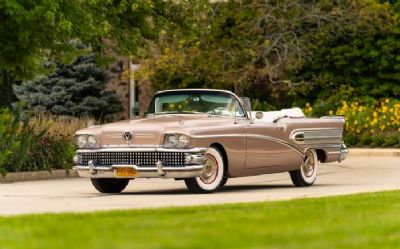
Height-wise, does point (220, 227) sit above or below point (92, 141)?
below

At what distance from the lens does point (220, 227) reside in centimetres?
1030

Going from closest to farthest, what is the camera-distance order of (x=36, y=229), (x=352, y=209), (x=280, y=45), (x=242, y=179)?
1. (x=36, y=229)
2. (x=352, y=209)
3. (x=242, y=179)
4. (x=280, y=45)

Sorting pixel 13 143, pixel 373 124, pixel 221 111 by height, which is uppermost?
pixel 221 111

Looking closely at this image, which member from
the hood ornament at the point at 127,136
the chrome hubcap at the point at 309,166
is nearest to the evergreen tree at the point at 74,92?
the chrome hubcap at the point at 309,166

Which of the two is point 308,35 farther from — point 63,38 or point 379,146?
point 63,38

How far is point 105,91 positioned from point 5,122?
1637cm

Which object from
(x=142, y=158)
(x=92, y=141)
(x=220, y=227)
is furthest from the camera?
(x=92, y=141)

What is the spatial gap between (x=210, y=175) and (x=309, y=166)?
108 inches

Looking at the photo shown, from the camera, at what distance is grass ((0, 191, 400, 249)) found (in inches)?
360

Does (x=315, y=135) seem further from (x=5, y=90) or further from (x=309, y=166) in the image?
(x=5, y=90)

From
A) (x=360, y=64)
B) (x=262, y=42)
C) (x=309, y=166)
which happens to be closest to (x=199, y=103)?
(x=309, y=166)

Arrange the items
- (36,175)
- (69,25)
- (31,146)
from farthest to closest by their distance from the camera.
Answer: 1. (31,146)
2. (36,175)
3. (69,25)

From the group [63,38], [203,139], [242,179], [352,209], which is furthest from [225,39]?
[352,209]

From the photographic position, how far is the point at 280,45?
115ft
